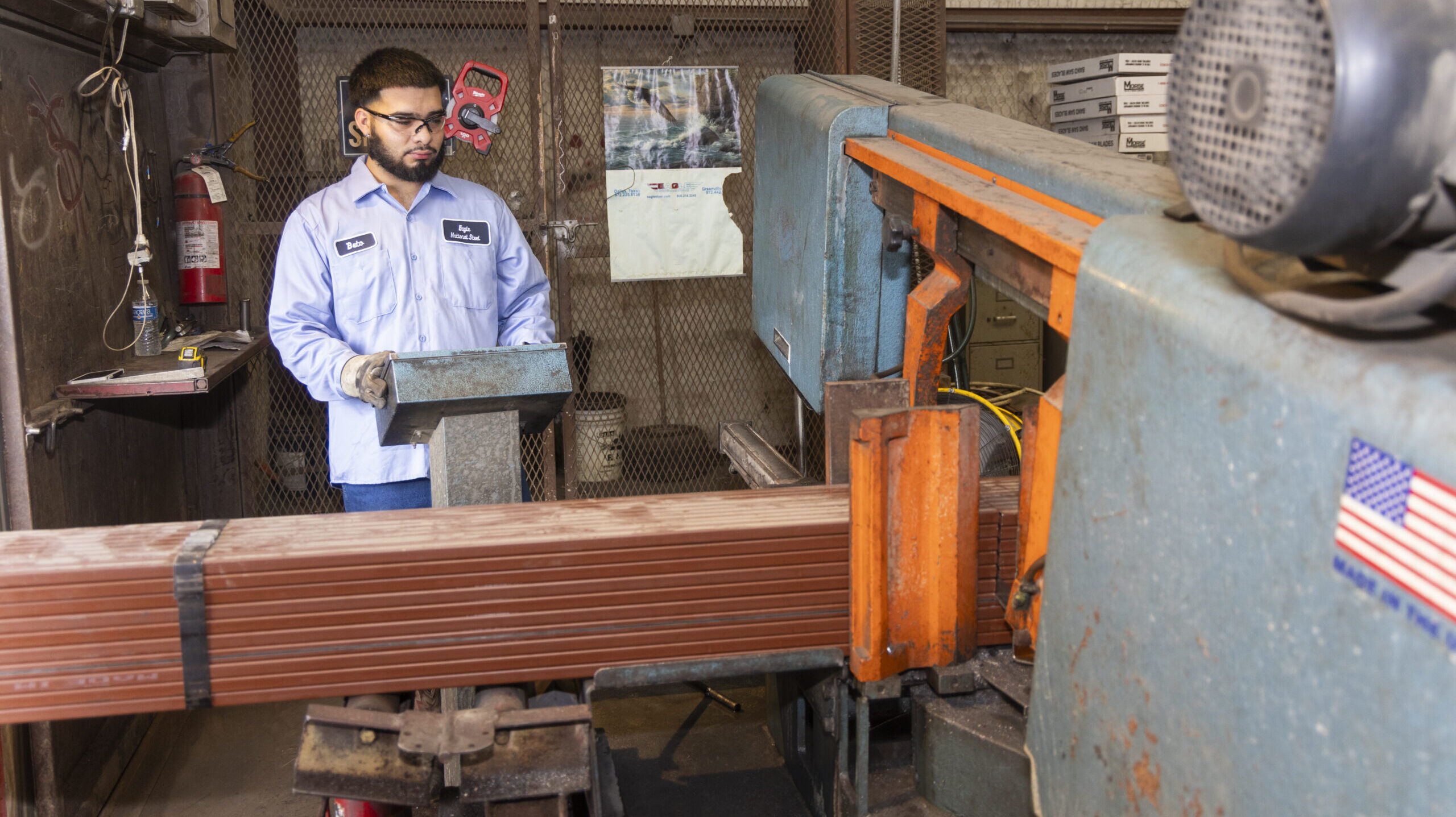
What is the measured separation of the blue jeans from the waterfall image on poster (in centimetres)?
162

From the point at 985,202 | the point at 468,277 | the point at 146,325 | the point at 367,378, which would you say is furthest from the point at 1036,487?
the point at 146,325

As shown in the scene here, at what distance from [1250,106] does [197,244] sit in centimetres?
358

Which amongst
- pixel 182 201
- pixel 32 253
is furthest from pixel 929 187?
pixel 182 201

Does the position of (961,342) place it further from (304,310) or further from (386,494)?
(304,310)

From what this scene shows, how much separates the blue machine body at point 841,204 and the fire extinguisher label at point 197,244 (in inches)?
87.9

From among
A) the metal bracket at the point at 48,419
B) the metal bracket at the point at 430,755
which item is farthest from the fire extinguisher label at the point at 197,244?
the metal bracket at the point at 430,755

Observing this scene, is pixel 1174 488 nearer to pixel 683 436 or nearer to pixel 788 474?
pixel 788 474

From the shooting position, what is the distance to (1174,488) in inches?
33.6

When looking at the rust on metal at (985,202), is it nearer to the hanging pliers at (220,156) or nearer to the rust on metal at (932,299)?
the rust on metal at (932,299)

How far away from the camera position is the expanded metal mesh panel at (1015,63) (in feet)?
16.8

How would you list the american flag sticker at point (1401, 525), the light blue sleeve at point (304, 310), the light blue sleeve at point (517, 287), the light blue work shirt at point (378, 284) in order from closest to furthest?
1. the american flag sticker at point (1401, 525)
2. the light blue sleeve at point (304, 310)
3. the light blue work shirt at point (378, 284)
4. the light blue sleeve at point (517, 287)

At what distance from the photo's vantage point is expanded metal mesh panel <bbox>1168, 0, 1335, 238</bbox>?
2.12 feet

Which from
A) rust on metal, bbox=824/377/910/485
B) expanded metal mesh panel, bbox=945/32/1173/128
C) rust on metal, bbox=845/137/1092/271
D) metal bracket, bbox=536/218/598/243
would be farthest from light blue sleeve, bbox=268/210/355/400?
expanded metal mesh panel, bbox=945/32/1173/128

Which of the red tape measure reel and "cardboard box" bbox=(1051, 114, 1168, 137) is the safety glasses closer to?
the red tape measure reel
